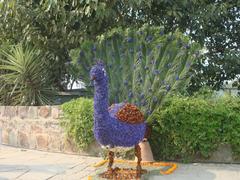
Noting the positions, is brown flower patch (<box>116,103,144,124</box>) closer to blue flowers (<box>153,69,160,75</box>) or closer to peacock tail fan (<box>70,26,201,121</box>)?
peacock tail fan (<box>70,26,201,121</box>)

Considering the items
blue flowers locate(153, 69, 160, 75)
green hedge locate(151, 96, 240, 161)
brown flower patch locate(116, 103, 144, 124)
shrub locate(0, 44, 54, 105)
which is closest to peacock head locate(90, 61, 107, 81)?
brown flower patch locate(116, 103, 144, 124)

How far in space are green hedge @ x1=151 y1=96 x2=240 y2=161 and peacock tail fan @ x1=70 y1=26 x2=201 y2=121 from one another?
28 centimetres

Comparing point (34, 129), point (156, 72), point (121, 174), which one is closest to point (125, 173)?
point (121, 174)

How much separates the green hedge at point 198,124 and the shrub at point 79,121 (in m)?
1.03

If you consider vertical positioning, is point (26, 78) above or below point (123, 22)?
below

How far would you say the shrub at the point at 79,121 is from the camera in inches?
242

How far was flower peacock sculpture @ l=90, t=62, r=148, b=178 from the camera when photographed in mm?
4453

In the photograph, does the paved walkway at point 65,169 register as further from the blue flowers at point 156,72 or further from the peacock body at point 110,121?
the blue flowers at point 156,72

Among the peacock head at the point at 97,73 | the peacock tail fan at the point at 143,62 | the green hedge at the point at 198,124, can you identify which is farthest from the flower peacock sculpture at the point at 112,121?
the green hedge at the point at 198,124

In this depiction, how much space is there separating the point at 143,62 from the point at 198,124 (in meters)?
1.17

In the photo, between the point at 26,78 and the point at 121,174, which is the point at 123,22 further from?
the point at 121,174

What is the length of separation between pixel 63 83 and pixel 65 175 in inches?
177

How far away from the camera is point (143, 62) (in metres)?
5.80

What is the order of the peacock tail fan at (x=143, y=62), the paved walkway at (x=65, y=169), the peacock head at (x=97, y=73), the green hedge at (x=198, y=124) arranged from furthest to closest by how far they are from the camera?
the green hedge at (x=198, y=124)
the peacock tail fan at (x=143, y=62)
the paved walkway at (x=65, y=169)
the peacock head at (x=97, y=73)
